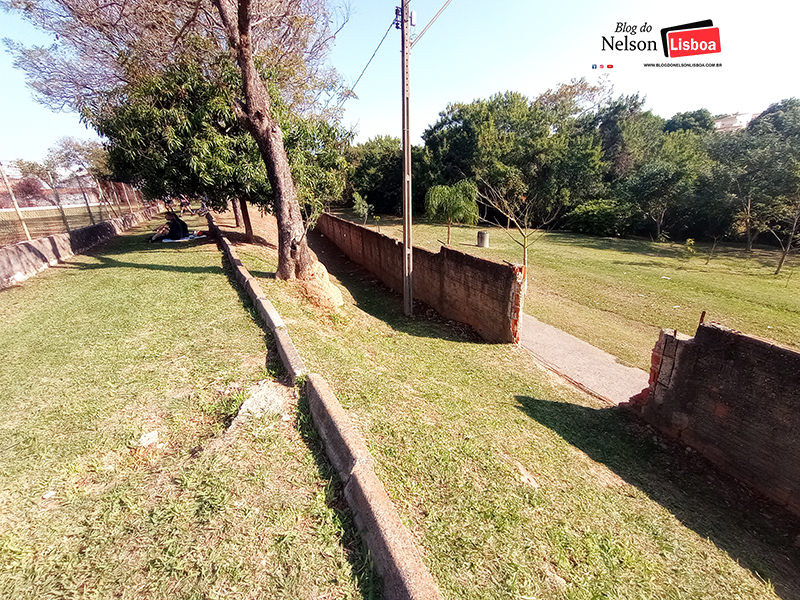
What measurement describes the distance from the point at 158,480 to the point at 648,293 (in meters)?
12.7

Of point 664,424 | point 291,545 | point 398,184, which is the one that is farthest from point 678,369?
point 398,184

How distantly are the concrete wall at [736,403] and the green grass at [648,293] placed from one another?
2.50 metres

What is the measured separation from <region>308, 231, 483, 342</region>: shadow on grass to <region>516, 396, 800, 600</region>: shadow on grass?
303 centimetres

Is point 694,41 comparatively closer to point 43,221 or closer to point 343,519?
point 343,519

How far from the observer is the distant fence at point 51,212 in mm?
9289

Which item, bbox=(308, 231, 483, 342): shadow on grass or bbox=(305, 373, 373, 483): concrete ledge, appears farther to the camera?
bbox=(308, 231, 483, 342): shadow on grass

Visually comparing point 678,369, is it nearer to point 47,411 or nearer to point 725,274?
point 47,411

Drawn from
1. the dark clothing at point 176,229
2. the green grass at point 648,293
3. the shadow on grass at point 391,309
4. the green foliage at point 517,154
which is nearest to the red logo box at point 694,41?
the green grass at point 648,293

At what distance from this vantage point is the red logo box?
10.4m

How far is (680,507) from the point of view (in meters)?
3.17

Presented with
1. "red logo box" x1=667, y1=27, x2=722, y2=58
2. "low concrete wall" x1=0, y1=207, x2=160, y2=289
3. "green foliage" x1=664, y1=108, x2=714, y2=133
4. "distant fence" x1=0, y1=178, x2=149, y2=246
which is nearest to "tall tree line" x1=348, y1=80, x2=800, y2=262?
"red logo box" x1=667, y1=27, x2=722, y2=58

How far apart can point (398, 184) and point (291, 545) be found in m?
34.0

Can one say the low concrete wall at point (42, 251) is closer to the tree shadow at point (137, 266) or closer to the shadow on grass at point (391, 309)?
the tree shadow at point (137, 266)

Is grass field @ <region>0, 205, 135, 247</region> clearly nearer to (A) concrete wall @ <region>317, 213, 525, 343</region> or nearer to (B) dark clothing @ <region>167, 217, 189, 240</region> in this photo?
(B) dark clothing @ <region>167, 217, 189, 240</region>
